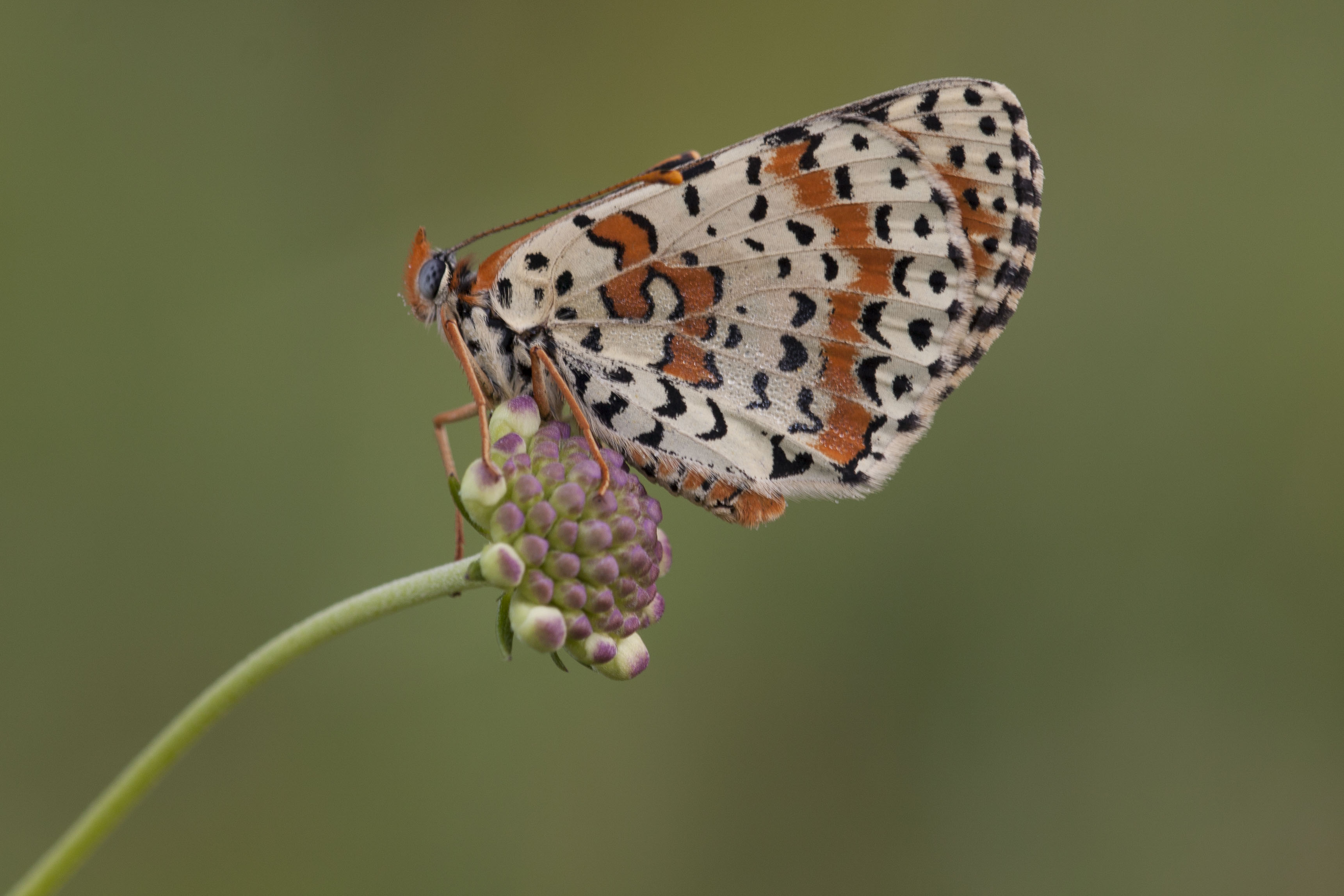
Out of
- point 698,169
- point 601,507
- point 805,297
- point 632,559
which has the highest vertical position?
point 698,169

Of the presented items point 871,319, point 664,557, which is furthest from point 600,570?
point 871,319

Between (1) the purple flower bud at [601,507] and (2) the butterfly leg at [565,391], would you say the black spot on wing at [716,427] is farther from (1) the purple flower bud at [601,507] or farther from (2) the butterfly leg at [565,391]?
(1) the purple flower bud at [601,507]

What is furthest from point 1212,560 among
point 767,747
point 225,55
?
point 225,55

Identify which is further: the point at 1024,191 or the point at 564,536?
the point at 1024,191

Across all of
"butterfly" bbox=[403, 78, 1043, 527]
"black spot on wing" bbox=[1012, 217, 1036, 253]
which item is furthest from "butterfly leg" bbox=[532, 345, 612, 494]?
"black spot on wing" bbox=[1012, 217, 1036, 253]

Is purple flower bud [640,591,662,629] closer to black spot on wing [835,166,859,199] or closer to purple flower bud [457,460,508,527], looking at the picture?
purple flower bud [457,460,508,527]

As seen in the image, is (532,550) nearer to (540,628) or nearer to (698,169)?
(540,628)
